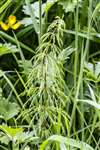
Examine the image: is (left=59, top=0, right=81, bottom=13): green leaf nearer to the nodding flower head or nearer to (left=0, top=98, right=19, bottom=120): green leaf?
the nodding flower head

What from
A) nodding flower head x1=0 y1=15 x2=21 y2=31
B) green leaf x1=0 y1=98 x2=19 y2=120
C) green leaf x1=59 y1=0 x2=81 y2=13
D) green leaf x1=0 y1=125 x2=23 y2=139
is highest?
green leaf x1=59 y1=0 x2=81 y2=13

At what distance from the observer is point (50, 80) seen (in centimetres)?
134

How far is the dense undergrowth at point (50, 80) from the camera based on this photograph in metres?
1.35

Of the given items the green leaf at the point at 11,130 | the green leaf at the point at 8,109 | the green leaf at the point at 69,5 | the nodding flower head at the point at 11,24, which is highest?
the green leaf at the point at 69,5

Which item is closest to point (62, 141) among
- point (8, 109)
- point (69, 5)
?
point (8, 109)

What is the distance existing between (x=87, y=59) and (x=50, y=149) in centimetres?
48

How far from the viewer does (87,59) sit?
186 centimetres

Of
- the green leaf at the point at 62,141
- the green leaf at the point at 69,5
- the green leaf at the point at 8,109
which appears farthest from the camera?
the green leaf at the point at 69,5

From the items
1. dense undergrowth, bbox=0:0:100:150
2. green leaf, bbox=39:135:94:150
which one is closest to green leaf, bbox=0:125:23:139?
dense undergrowth, bbox=0:0:100:150

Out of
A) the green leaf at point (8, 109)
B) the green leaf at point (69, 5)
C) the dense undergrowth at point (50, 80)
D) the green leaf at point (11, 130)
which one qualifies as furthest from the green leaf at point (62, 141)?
the green leaf at point (69, 5)

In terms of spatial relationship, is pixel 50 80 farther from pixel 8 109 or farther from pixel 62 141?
pixel 8 109

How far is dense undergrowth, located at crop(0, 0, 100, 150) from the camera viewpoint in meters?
1.35

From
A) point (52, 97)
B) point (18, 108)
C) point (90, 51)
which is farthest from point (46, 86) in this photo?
point (90, 51)

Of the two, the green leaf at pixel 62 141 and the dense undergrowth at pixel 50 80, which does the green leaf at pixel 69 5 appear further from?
→ the green leaf at pixel 62 141
